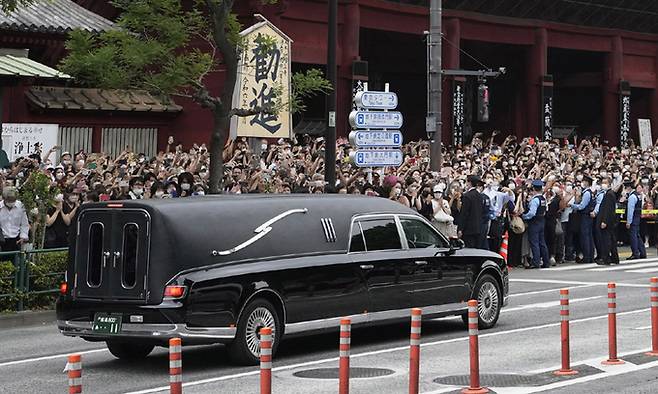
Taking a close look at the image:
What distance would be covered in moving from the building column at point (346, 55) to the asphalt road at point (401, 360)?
2167cm

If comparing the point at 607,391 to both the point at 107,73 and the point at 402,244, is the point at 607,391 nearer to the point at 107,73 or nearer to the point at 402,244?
the point at 402,244

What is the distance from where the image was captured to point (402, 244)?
16.7 metres

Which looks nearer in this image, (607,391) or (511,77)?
(607,391)

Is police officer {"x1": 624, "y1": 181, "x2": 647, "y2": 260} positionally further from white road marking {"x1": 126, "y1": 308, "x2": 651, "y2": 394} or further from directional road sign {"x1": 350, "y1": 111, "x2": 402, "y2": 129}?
white road marking {"x1": 126, "y1": 308, "x2": 651, "y2": 394}

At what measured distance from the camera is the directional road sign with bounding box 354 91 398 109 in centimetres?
2859

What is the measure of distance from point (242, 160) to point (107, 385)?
15.4 metres

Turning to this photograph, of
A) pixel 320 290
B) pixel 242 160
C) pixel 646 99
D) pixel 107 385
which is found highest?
pixel 646 99

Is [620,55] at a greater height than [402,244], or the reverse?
[620,55]

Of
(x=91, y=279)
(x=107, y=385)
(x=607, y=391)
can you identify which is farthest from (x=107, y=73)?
(x=607, y=391)

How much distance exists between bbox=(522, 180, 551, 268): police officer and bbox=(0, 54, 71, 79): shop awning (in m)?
10.3

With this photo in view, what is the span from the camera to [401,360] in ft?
48.9

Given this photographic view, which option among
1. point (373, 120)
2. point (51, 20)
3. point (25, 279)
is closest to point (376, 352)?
point (25, 279)

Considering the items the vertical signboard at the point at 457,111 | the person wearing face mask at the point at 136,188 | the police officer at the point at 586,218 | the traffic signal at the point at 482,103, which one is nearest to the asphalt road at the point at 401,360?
the person wearing face mask at the point at 136,188

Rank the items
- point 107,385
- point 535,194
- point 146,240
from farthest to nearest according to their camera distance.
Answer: point 535,194 → point 146,240 → point 107,385
